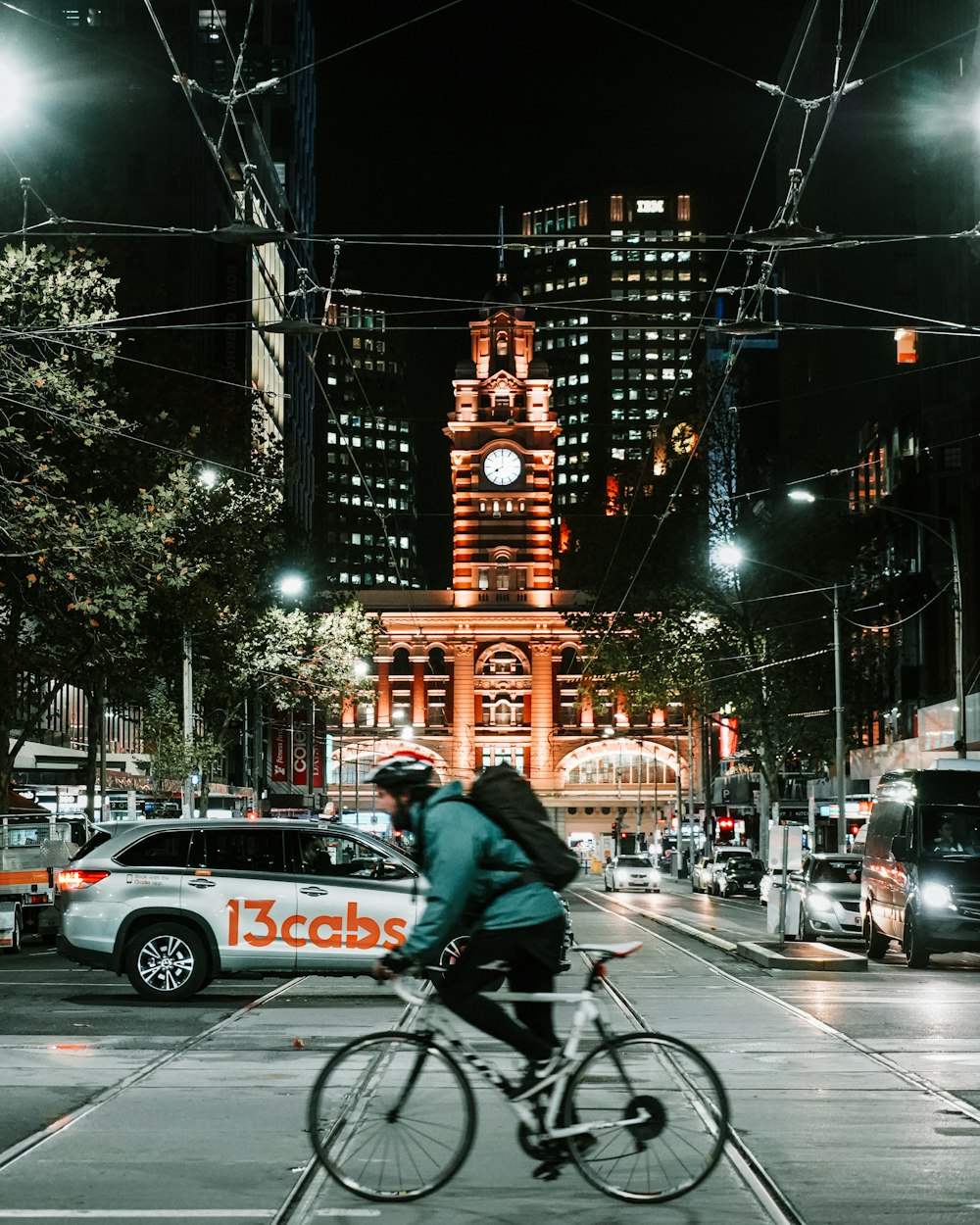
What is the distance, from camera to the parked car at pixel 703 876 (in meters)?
67.6

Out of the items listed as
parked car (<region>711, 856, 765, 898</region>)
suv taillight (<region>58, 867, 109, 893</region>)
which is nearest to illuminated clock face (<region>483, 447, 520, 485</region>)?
parked car (<region>711, 856, 765, 898</region>)

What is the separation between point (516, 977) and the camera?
7863 mm

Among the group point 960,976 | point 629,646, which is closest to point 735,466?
point 629,646

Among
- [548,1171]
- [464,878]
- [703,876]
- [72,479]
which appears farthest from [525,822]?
[703,876]

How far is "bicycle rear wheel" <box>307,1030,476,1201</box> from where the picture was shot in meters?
7.66

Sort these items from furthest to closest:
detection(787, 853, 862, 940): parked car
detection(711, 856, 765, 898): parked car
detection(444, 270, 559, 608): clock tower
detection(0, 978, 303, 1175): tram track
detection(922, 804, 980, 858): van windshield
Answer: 1. detection(444, 270, 559, 608): clock tower
2. detection(711, 856, 765, 898): parked car
3. detection(787, 853, 862, 940): parked car
4. detection(922, 804, 980, 858): van windshield
5. detection(0, 978, 303, 1175): tram track

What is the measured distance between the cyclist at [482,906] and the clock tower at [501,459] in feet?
439

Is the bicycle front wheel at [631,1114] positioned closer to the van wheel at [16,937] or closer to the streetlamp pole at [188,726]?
the van wheel at [16,937]

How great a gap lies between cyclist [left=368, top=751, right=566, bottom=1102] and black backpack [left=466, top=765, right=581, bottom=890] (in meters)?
0.04

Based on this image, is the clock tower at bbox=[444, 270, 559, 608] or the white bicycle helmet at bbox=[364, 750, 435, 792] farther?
the clock tower at bbox=[444, 270, 559, 608]

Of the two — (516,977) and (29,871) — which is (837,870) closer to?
(29,871)

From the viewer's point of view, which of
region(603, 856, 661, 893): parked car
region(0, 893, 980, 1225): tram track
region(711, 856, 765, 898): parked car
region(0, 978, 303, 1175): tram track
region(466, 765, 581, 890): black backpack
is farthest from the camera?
region(603, 856, 661, 893): parked car

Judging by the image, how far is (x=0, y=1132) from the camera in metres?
9.67

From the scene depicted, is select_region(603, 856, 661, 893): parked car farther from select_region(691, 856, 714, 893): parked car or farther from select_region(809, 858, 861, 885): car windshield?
select_region(809, 858, 861, 885): car windshield
